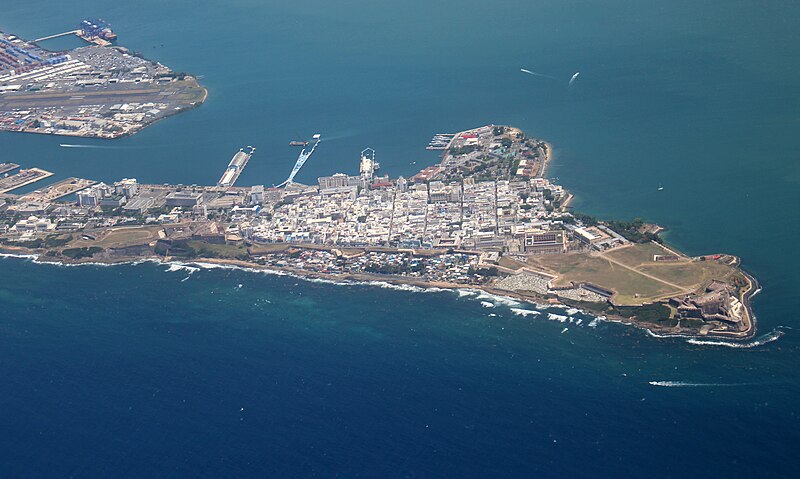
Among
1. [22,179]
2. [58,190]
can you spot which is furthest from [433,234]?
[22,179]

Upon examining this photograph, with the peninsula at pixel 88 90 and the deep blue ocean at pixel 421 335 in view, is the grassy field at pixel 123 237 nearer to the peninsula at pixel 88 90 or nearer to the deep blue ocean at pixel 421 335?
the deep blue ocean at pixel 421 335

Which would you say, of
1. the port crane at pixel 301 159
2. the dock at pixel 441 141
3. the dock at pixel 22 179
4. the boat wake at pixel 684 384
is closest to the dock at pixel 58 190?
the dock at pixel 22 179

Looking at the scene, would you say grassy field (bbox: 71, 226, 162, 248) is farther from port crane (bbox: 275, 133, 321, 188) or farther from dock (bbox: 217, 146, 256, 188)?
port crane (bbox: 275, 133, 321, 188)

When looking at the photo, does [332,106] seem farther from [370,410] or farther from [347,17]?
[370,410]

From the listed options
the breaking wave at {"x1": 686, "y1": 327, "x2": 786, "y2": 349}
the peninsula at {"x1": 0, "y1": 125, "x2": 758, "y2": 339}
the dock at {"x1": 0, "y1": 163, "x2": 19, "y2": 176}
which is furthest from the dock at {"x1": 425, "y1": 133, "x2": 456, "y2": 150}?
the breaking wave at {"x1": 686, "y1": 327, "x2": 786, "y2": 349}

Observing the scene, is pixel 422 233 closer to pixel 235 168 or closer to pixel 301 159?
pixel 301 159
